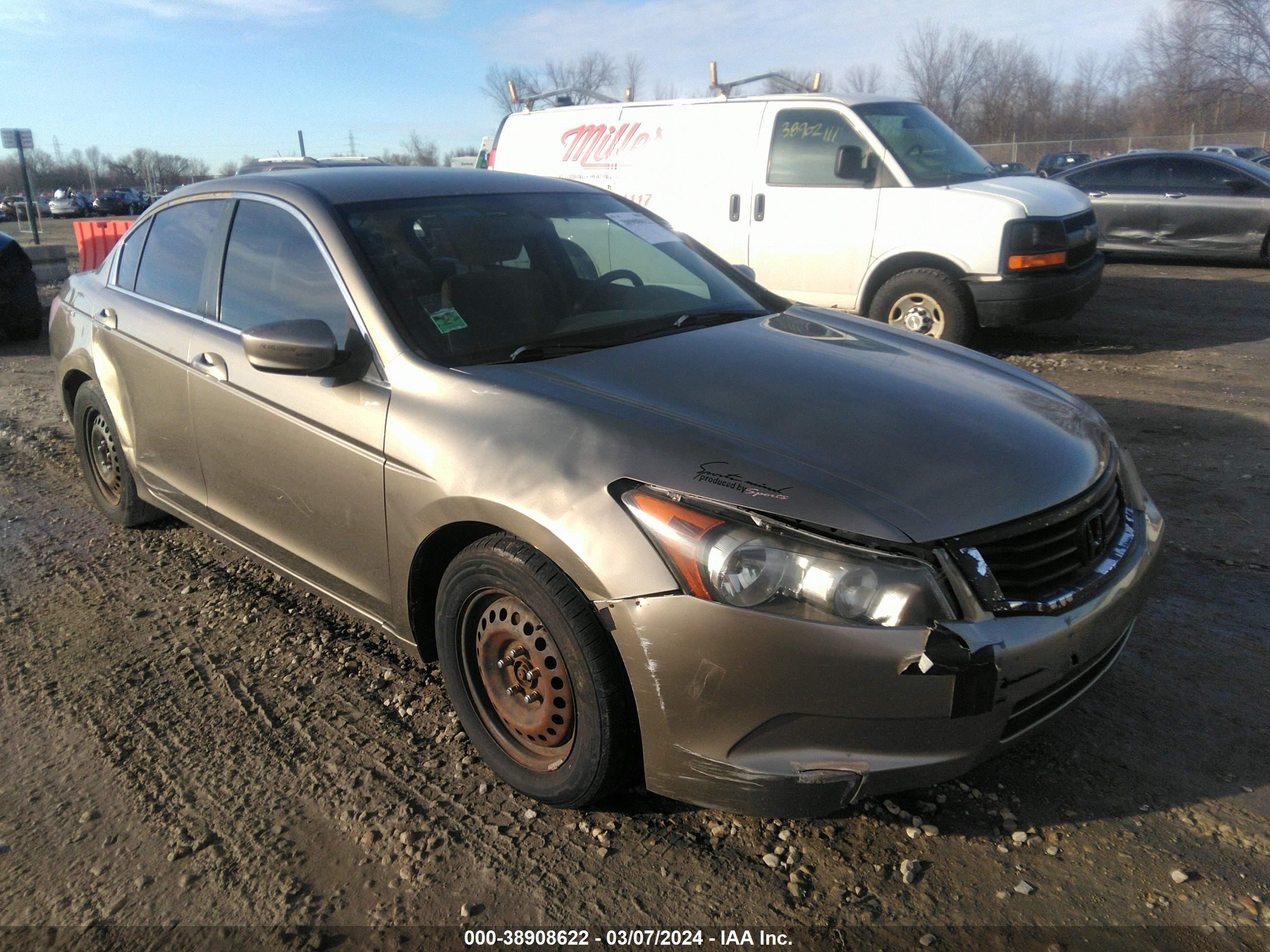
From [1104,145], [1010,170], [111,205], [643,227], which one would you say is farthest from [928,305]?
[111,205]

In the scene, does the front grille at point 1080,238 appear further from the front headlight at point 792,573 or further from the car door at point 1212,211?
the front headlight at point 792,573

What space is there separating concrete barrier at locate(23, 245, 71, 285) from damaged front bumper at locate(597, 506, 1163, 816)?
15.6 meters

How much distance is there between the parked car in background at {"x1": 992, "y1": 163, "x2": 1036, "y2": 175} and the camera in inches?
343

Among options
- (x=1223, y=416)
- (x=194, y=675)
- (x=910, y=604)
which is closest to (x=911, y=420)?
(x=910, y=604)

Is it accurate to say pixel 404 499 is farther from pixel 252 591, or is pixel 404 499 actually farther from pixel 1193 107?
pixel 1193 107

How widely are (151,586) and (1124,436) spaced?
5.29 metres

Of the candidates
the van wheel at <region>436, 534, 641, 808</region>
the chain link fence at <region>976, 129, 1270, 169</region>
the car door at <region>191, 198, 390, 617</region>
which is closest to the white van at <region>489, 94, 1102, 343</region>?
the car door at <region>191, 198, 390, 617</region>

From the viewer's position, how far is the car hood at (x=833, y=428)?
86.4 inches

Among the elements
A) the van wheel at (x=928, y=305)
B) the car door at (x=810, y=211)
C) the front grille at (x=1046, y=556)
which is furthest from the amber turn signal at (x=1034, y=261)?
the front grille at (x=1046, y=556)

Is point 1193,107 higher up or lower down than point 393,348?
higher up

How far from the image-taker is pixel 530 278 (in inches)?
130

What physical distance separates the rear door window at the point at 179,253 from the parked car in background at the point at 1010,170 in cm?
680

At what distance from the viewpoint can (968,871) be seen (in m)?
2.29

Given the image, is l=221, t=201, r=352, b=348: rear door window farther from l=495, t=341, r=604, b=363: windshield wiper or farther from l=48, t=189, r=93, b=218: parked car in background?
l=48, t=189, r=93, b=218: parked car in background
